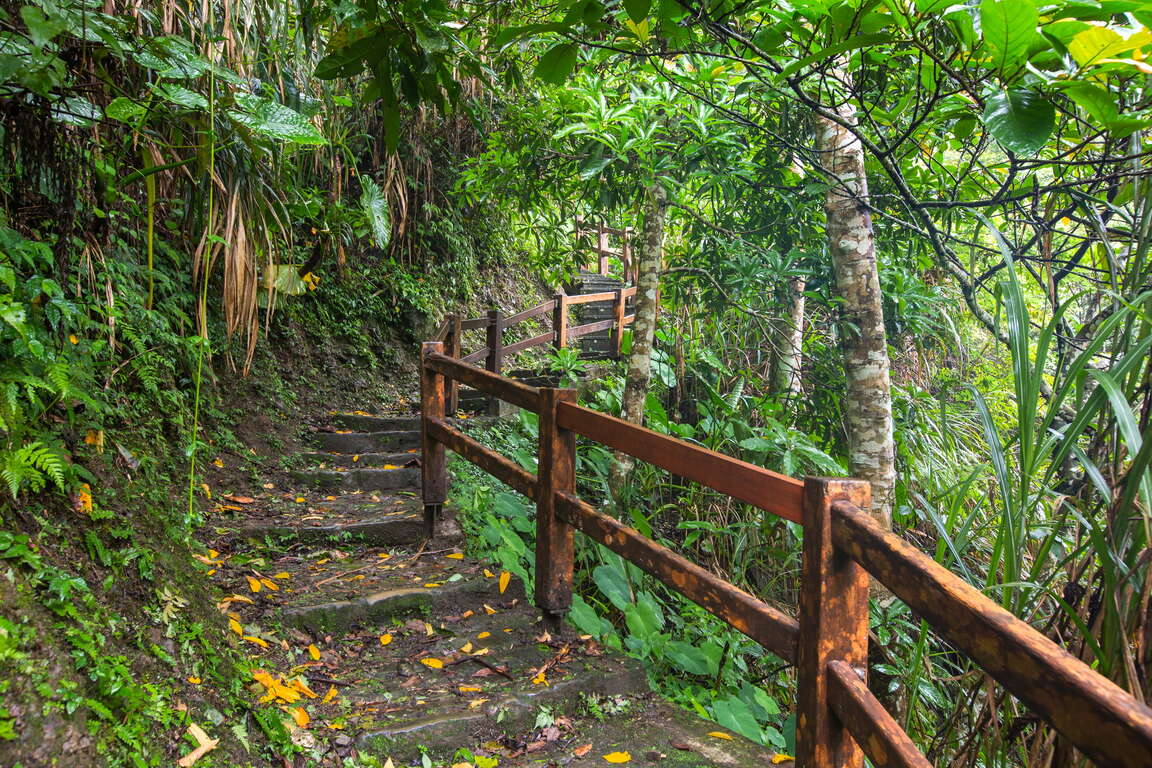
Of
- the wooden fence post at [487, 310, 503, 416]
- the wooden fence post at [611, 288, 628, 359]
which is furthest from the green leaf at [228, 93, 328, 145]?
the wooden fence post at [611, 288, 628, 359]

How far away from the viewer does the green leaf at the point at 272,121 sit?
78.8 inches

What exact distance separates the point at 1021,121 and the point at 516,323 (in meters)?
8.31

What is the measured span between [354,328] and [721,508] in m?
4.97

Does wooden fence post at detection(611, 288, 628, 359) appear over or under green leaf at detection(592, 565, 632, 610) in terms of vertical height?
over

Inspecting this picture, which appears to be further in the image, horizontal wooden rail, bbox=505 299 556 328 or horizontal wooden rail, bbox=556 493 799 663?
horizontal wooden rail, bbox=505 299 556 328

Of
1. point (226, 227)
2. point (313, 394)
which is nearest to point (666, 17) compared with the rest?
point (226, 227)

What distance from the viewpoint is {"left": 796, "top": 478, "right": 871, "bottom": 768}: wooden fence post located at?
150 cm

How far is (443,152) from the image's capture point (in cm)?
913

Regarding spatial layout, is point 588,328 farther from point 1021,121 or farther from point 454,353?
point 1021,121

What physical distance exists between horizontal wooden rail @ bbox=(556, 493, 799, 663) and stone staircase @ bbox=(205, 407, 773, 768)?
1.99ft

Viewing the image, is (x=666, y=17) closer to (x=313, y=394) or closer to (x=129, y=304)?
(x=129, y=304)

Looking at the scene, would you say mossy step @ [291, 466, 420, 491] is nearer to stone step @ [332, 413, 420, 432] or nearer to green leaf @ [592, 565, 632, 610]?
stone step @ [332, 413, 420, 432]

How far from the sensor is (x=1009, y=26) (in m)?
1.15

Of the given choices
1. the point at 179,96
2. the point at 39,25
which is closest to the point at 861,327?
the point at 179,96
